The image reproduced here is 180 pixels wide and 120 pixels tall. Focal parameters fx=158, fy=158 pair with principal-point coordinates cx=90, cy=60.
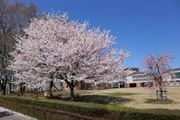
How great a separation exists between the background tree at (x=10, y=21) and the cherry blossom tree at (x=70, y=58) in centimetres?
1044

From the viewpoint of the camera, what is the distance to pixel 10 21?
24.1m

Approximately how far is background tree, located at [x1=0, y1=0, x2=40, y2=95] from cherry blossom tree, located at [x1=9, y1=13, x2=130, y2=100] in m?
10.4

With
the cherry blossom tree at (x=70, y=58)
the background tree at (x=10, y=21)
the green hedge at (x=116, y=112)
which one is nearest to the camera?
the green hedge at (x=116, y=112)

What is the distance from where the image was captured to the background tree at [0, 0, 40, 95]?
23.4 m

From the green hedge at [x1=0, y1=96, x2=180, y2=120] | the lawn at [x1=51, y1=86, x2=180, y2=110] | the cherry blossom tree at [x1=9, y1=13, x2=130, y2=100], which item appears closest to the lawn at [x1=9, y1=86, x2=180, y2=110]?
the lawn at [x1=51, y1=86, x2=180, y2=110]

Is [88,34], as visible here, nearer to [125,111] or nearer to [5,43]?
[125,111]

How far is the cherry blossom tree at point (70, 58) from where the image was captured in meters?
12.5

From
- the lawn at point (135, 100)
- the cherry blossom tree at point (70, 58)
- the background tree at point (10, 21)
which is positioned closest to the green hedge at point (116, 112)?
the cherry blossom tree at point (70, 58)

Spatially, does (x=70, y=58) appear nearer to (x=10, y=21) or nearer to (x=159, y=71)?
(x=159, y=71)

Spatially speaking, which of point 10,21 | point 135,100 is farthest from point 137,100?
point 10,21

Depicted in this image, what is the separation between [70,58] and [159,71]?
9324 millimetres

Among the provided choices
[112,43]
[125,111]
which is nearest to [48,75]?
[112,43]

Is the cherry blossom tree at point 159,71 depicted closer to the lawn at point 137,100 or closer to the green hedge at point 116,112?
the lawn at point 137,100

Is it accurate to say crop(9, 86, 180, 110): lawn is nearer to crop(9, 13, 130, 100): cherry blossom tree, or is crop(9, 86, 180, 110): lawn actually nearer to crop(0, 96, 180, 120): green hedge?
crop(9, 13, 130, 100): cherry blossom tree
